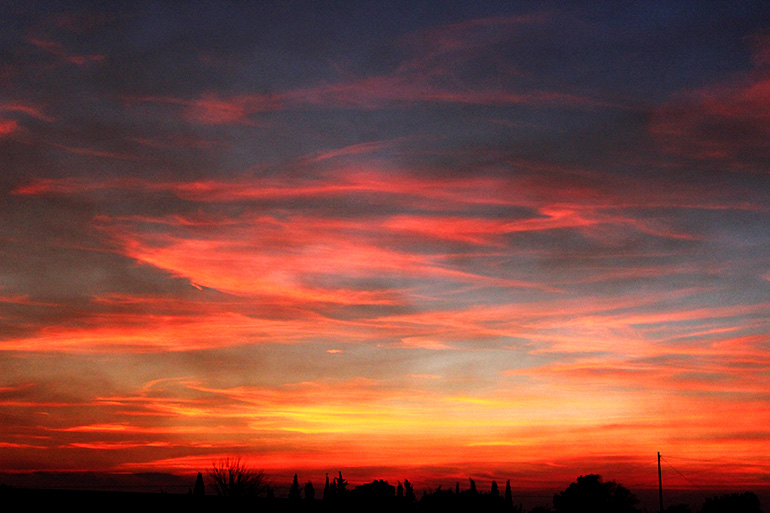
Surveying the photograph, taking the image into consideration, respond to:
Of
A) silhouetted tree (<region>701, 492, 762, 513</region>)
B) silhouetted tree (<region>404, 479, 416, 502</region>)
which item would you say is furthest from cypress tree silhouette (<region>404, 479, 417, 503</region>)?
silhouetted tree (<region>701, 492, 762, 513</region>)

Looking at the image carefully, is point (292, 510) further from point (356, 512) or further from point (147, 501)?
point (147, 501)

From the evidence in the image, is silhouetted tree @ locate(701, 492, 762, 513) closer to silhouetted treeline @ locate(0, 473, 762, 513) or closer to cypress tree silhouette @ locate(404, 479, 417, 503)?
silhouetted treeline @ locate(0, 473, 762, 513)

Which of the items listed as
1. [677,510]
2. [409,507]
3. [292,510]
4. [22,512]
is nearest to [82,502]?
[22,512]

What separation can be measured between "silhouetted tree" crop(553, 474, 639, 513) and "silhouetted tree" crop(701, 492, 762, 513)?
15601mm

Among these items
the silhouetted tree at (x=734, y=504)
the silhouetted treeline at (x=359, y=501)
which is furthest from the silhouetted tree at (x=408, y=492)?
the silhouetted tree at (x=734, y=504)

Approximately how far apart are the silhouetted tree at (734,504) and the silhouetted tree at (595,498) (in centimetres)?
1560

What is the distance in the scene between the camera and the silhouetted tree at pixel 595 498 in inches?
4387

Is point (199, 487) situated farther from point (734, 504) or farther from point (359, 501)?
point (734, 504)

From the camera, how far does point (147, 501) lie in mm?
69812

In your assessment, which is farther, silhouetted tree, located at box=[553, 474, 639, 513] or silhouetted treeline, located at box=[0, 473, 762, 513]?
silhouetted tree, located at box=[553, 474, 639, 513]

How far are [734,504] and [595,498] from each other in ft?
77.3

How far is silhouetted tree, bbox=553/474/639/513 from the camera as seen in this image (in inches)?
4387

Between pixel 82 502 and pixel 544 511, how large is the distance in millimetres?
82615

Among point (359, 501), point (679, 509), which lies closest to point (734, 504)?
point (679, 509)
